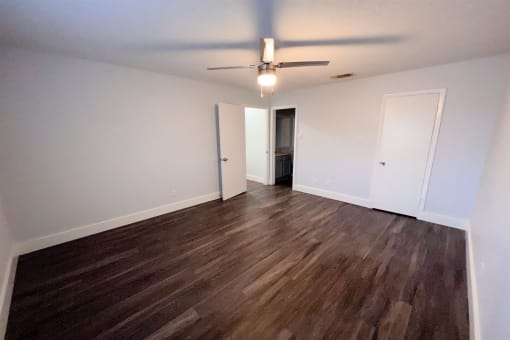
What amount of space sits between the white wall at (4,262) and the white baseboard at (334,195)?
4537 millimetres

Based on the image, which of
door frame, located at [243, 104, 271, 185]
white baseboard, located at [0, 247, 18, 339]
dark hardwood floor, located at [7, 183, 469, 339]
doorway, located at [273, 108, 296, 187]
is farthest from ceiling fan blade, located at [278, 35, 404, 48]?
doorway, located at [273, 108, 296, 187]

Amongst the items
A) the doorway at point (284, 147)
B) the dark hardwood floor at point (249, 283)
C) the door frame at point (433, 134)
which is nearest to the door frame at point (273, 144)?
the doorway at point (284, 147)

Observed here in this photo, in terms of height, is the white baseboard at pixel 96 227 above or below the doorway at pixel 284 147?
below

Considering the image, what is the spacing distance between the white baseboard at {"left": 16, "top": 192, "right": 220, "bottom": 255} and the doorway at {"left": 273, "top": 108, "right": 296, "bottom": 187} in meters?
2.56

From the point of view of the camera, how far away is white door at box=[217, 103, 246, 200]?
13.5ft

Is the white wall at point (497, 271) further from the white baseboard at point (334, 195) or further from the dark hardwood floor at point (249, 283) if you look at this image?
the white baseboard at point (334, 195)

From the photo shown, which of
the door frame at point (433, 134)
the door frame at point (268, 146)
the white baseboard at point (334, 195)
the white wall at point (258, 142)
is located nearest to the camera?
the door frame at point (433, 134)

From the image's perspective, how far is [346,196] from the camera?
13.6 ft

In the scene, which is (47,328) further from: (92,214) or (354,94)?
(354,94)

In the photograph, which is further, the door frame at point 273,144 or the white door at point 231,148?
the door frame at point 273,144

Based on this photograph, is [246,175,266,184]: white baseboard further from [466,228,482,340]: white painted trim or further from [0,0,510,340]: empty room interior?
[466,228,482,340]: white painted trim

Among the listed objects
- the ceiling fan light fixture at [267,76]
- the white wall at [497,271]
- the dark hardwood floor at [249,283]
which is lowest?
the dark hardwood floor at [249,283]

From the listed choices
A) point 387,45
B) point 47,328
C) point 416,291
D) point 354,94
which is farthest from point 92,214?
point 354,94

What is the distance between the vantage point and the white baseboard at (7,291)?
5.02 ft
